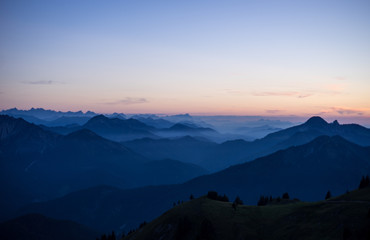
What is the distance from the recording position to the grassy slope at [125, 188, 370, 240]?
83.1 m

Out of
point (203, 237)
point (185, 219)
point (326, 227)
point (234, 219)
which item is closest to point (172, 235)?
point (185, 219)

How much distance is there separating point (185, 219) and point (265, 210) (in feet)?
118

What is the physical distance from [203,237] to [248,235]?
54.8 ft

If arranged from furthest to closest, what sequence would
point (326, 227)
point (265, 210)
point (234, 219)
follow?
point (265, 210)
point (234, 219)
point (326, 227)

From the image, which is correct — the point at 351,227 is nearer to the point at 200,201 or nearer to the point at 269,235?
the point at 269,235

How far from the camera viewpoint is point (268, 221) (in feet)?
354

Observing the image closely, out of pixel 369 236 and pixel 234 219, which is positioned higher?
pixel 369 236

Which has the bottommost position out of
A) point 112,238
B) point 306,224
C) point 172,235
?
point 112,238

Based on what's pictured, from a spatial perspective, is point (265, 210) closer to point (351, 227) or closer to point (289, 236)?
point (289, 236)

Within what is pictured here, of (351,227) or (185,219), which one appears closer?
(351,227)

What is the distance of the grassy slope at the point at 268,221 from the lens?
83.1 meters

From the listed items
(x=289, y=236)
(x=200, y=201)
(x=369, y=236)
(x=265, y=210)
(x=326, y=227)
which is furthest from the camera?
(x=200, y=201)

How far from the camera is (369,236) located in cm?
7081

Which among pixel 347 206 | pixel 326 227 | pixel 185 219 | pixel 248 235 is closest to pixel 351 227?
pixel 326 227
